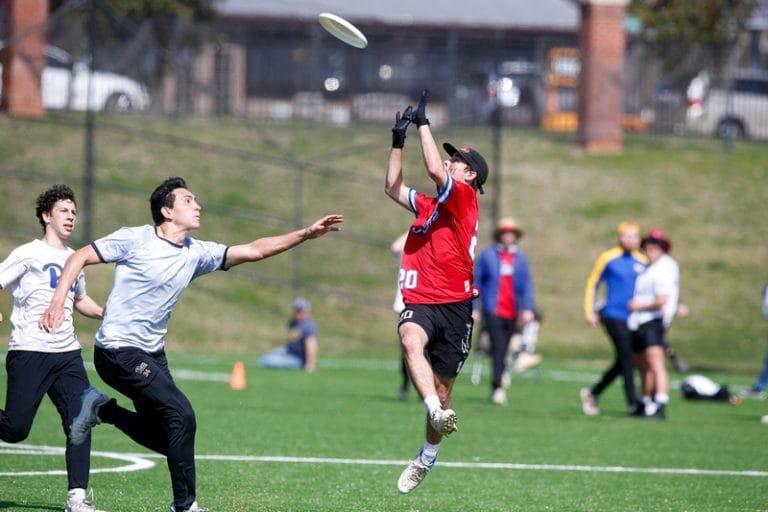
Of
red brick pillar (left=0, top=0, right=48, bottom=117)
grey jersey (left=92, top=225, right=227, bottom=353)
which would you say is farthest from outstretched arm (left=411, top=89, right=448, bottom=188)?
red brick pillar (left=0, top=0, right=48, bottom=117)

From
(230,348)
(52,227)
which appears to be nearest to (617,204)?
(230,348)

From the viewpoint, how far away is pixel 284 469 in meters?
10.0

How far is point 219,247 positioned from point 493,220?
712 inches

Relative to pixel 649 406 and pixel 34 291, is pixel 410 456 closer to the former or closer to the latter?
pixel 34 291

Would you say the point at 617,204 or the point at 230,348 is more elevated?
the point at 617,204

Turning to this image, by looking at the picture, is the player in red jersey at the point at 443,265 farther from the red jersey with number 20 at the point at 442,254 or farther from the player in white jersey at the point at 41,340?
the player in white jersey at the point at 41,340

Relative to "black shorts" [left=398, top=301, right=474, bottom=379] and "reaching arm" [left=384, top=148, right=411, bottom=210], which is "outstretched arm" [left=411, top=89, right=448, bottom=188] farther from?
"black shorts" [left=398, top=301, right=474, bottom=379]

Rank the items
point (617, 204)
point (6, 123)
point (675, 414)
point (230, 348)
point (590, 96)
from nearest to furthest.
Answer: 1. point (675, 414)
2. point (230, 348)
3. point (6, 123)
4. point (617, 204)
5. point (590, 96)

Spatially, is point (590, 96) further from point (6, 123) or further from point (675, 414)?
point (675, 414)

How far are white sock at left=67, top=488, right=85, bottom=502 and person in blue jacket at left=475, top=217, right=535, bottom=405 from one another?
8.58m

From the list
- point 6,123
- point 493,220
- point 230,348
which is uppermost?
point 6,123

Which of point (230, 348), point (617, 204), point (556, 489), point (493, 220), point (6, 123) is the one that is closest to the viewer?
point (556, 489)

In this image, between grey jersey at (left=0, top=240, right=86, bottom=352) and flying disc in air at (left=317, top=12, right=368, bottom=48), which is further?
flying disc in air at (left=317, top=12, right=368, bottom=48)

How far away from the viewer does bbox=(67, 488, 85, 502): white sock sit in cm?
766
